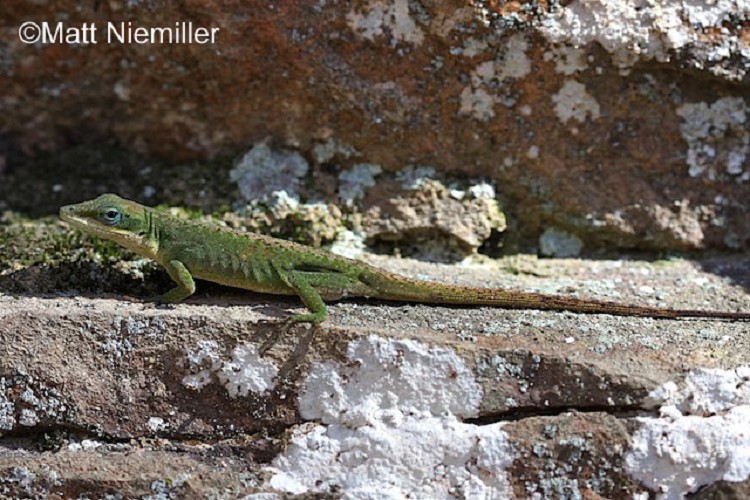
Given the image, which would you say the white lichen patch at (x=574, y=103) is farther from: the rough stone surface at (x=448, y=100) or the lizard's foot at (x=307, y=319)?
the lizard's foot at (x=307, y=319)

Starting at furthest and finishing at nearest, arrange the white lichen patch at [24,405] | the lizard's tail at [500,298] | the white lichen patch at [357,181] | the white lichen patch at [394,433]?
the white lichen patch at [357,181]
the lizard's tail at [500,298]
the white lichen patch at [24,405]
the white lichen patch at [394,433]

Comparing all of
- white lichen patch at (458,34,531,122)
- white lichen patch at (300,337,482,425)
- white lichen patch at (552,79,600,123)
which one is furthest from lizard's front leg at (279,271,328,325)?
white lichen patch at (552,79,600,123)

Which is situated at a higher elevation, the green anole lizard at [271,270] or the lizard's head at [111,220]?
the lizard's head at [111,220]

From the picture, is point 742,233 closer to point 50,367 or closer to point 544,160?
point 544,160

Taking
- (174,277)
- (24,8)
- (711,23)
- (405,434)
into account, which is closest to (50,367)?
(174,277)

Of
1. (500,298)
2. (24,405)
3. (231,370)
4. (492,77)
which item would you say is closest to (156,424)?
(231,370)

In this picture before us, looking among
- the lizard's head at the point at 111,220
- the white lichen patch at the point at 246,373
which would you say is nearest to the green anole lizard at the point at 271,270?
the lizard's head at the point at 111,220
